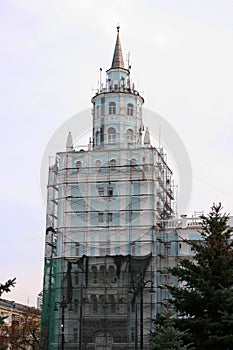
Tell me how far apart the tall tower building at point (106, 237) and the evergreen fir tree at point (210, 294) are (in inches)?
869

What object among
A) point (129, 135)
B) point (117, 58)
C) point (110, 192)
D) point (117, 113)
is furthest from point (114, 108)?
point (110, 192)

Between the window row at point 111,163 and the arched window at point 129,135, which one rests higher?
the arched window at point 129,135

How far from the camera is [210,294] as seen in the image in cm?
2122

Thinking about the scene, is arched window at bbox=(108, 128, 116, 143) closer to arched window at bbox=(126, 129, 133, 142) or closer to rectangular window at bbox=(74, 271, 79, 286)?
arched window at bbox=(126, 129, 133, 142)

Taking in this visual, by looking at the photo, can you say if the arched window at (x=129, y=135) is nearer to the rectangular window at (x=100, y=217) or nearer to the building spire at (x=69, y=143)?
the building spire at (x=69, y=143)

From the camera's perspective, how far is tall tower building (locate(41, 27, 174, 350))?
4762cm

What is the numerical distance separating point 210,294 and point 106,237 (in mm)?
29698

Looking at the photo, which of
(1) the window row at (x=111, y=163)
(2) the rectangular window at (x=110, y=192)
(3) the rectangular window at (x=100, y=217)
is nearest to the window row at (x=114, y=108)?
(1) the window row at (x=111, y=163)

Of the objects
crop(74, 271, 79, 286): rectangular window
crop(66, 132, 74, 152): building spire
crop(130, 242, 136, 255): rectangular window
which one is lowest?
crop(74, 271, 79, 286): rectangular window

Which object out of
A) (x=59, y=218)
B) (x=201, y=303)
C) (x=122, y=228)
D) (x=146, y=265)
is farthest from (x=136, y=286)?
(x=201, y=303)

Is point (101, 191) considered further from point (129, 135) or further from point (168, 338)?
point (168, 338)

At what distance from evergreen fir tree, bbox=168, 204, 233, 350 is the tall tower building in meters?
22.1

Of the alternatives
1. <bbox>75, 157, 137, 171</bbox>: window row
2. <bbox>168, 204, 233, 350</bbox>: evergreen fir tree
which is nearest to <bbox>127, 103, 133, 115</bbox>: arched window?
<bbox>75, 157, 137, 171</bbox>: window row

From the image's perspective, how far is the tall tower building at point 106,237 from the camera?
47.6 metres
